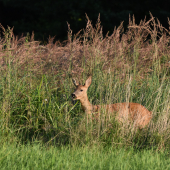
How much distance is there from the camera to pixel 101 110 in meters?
5.09

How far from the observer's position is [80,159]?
4000 millimetres

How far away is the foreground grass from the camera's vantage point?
3.79 meters

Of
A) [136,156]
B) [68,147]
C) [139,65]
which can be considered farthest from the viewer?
[139,65]

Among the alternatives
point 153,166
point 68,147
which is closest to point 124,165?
point 153,166

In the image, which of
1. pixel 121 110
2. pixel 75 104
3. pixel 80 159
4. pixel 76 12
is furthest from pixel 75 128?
pixel 76 12

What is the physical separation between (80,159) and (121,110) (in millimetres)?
1458

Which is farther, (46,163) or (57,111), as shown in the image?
(57,111)

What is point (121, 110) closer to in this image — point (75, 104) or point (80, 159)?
point (75, 104)

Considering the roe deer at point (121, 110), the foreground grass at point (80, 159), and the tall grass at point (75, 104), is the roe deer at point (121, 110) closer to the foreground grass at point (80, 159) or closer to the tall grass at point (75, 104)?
the tall grass at point (75, 104)

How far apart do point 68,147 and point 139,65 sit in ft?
10.3

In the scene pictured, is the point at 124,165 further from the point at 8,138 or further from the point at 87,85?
the point at 87,85

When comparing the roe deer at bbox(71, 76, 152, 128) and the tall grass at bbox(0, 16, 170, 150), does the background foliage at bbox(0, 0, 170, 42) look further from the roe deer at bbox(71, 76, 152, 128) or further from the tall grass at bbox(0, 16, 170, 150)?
the roe deer at bbox(71, 76, 152, 128)

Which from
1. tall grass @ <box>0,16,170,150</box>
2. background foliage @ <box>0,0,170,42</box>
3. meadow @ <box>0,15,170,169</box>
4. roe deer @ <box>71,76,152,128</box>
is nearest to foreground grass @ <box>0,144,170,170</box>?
meadow @ <box>0,15,170,169</box>

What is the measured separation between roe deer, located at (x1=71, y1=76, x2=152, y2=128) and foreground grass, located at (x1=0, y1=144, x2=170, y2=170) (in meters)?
0.67
